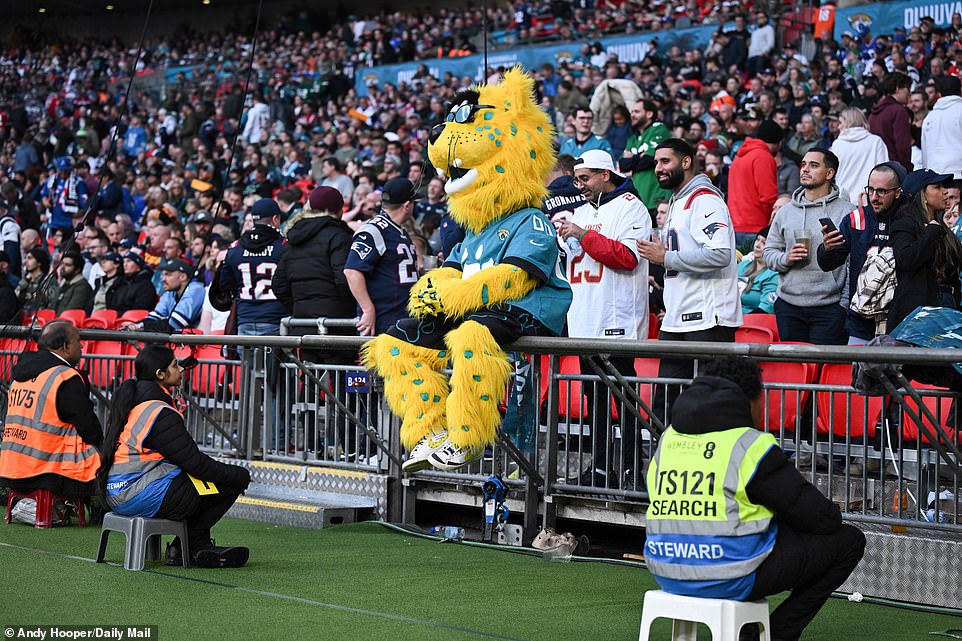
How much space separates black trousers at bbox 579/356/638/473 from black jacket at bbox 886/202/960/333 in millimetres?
1443

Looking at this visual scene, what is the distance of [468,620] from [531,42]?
18590 millimetres

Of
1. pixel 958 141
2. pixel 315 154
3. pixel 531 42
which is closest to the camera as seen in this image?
pixel 958 141

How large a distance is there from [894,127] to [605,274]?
497 cm

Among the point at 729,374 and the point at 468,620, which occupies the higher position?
the point at 729,374

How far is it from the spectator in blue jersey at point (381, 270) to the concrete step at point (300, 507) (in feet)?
3.65

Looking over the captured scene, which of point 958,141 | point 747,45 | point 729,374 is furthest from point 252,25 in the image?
point 729,374

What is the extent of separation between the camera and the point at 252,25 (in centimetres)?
3278

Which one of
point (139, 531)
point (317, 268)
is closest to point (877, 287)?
point (317, 268)

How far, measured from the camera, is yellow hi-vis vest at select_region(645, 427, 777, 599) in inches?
175

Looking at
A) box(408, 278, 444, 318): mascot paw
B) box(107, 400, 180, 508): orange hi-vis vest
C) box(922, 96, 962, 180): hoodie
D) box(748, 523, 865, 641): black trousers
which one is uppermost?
box(922, 96, 962, 180): hoodie

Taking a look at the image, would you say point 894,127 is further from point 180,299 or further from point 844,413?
point 180,299

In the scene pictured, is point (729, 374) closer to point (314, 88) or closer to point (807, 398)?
point (807, 398)

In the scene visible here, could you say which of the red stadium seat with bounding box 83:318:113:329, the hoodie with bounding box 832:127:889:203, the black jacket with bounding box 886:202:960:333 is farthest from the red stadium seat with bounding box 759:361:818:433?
the red stadium seat with bounding box 83:318:113:329
